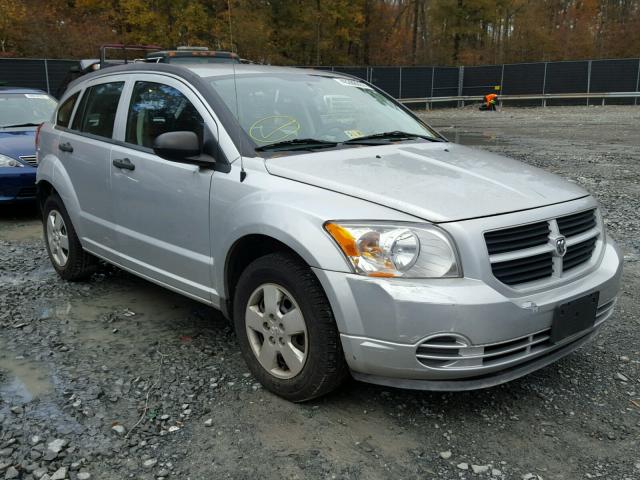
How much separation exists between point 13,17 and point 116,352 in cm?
2999

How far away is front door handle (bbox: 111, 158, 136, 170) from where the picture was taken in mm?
4035

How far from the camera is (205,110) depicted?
3602 mm

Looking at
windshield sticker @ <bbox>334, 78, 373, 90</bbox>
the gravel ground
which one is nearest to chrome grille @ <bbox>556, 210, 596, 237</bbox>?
the gravel ground

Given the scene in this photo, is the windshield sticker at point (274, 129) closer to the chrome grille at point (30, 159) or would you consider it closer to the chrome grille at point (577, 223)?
the chrome grille at point (577, 223)

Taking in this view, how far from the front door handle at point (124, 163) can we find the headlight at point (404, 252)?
6.46ft

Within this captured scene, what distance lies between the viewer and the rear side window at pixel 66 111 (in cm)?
507

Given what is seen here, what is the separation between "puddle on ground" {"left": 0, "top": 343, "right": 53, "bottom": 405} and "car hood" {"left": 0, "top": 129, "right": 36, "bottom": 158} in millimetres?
4573

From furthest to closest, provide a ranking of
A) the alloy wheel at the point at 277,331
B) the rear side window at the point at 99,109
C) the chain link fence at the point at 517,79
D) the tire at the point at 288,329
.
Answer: the chain link fence at the point at 517,79
the rear side window at the point at 99,109
the alloy wheel at the point at 277,331
the tire at the point at 288,329

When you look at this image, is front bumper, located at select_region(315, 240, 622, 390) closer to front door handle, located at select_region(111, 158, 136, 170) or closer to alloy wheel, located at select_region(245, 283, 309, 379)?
alloy wheel, located at select_region(245, 283, 309, 379)

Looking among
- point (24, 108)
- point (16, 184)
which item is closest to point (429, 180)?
point (16, 184)

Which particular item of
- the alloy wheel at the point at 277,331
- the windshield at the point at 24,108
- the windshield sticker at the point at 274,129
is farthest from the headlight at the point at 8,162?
the alloy wheel at the point at 277,331

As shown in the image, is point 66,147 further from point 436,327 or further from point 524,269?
point 524,269

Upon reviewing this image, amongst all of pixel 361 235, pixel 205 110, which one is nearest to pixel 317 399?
pixel 361 235

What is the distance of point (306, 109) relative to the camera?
3.90 m
